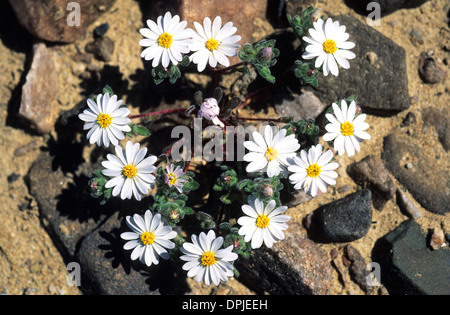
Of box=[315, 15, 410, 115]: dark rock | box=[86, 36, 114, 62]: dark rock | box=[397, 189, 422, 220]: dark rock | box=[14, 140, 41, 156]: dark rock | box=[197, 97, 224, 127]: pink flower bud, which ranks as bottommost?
box=[397, 189, 422, 220]: dark rock

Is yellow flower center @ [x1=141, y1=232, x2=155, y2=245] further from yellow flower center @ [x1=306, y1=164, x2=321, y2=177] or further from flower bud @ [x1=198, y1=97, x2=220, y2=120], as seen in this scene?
yellow flower center @ [x1=306, y1=164, x2=321, y2=177]

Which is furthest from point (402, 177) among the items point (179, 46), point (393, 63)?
point (179, 46)

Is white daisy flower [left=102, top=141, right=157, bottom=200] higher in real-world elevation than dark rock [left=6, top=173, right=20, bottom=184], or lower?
lower

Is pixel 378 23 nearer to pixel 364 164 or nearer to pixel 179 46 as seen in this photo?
pixel 364 164

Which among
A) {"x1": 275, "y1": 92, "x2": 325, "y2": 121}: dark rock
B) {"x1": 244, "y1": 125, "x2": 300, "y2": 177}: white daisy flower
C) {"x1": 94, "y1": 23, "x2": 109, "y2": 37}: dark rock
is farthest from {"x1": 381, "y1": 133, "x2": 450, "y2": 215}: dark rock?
{"x1": 94, "y1": 23, "x2": 109, "y2": 37}: dark rock

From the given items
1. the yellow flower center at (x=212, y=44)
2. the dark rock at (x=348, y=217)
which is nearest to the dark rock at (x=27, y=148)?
the yellow flower center at (x=212, y=44)

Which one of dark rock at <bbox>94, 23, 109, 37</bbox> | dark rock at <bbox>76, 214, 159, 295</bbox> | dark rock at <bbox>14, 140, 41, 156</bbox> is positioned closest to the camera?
dark rock at <bbox>76, 214, 159, 295</bbox>
